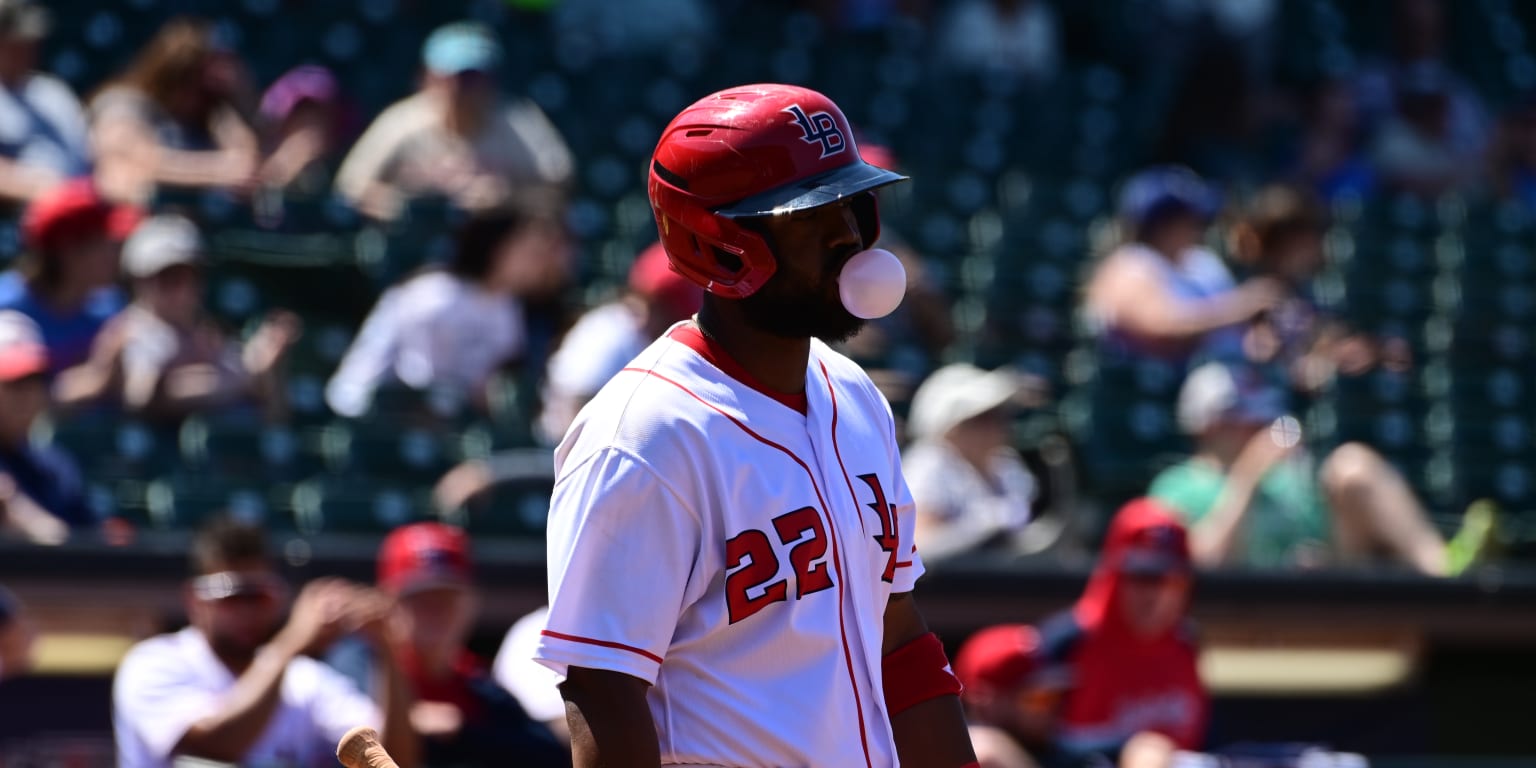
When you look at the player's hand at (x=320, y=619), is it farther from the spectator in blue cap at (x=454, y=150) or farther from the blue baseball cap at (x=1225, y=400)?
the blue baseball cap at (x=1225, y=400)

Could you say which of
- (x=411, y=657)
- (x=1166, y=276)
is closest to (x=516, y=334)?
(x=411, y=657)

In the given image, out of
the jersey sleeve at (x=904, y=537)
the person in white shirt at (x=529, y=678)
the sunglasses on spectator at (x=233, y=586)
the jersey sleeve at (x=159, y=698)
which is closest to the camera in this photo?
the jersey sleeve at (x=904, y=537)

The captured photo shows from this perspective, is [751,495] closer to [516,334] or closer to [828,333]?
[828,333]

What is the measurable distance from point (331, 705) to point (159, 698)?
393mm

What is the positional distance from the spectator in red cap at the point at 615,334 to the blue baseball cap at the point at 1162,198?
2318mm

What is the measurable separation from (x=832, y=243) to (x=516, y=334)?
4565mm

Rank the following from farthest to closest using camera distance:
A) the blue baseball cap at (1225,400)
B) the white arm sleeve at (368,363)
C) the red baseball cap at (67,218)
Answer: the blue baseball cap at (1225,400) < the white arm sleeve at (368,363) < the red baseball cap at (67,218)

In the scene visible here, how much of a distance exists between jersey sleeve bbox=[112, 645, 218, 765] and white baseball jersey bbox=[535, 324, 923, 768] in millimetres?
2702

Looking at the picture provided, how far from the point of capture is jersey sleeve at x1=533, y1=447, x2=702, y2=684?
7.60 ft

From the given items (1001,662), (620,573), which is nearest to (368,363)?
(1001,662)

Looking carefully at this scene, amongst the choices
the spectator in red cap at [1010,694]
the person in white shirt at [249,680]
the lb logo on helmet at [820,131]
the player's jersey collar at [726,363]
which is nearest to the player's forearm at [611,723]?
the player's jersey collar at [726,363]

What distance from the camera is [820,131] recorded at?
2482 mm

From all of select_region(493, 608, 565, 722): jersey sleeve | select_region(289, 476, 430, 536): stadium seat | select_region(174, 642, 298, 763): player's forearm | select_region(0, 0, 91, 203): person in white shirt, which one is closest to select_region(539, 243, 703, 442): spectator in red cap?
select_region(289, 476, 430, 536): stadium seat

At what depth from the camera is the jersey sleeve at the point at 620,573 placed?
232cm
